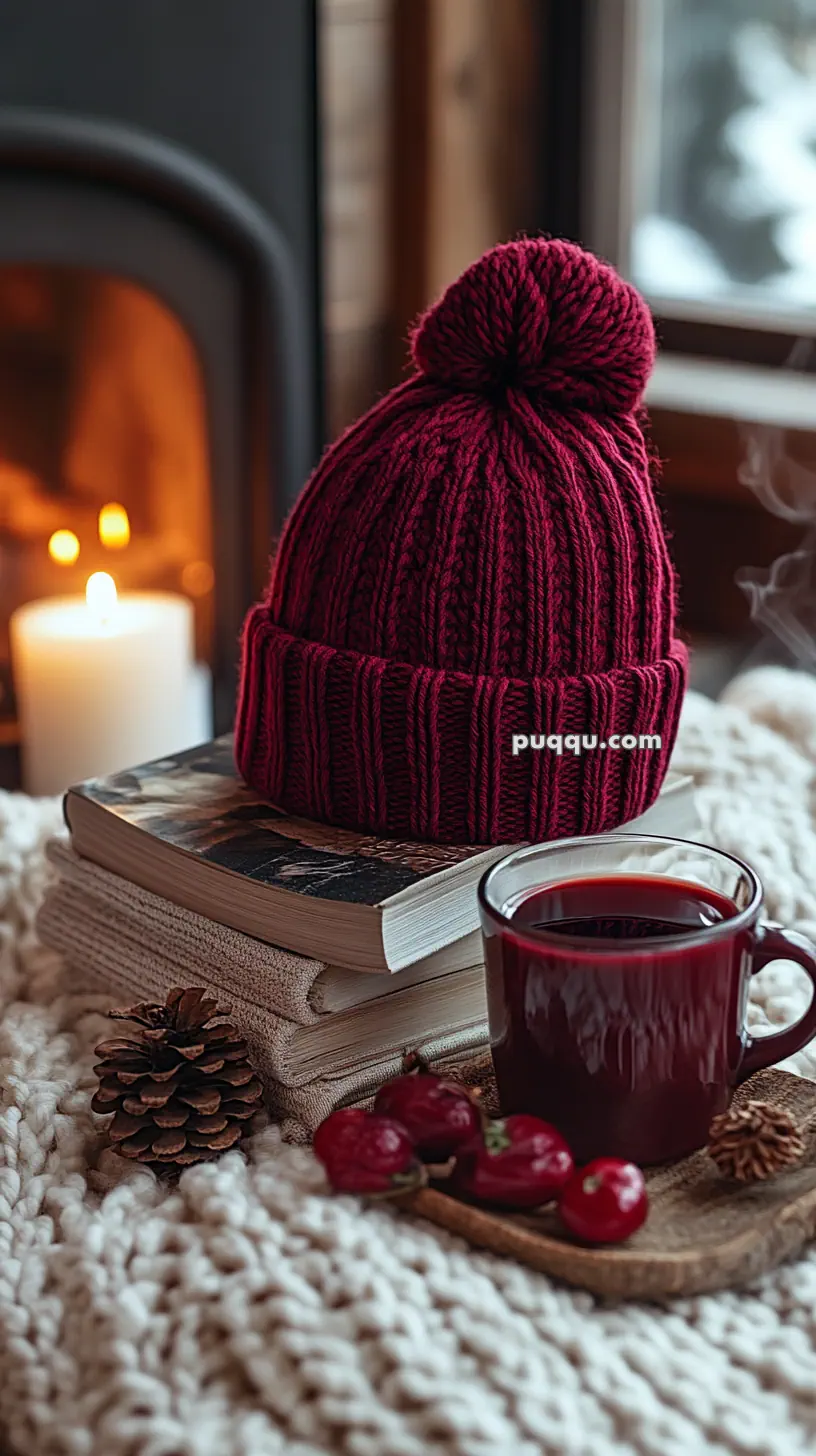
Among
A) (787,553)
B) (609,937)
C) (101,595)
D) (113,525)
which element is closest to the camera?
(609,937)

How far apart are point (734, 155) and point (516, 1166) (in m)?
1.38

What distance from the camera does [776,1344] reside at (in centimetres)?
54

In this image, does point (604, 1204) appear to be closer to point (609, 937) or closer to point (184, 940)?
point (609, 937)

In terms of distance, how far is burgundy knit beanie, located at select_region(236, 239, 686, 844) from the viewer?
70 cm

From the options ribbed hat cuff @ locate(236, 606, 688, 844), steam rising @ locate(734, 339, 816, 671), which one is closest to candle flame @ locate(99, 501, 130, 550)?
steam rising @ locate(734, 339, 816, 671)

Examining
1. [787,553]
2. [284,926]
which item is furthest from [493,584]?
[787,553]

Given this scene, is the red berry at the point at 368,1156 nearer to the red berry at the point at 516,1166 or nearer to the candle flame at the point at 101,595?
the red berry at the point at 516,1166

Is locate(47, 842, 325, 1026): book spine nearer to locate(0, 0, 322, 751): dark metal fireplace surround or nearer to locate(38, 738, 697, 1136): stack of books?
locate(38, 738, 697, 1136): stack of books

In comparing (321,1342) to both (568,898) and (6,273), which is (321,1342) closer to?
(568,898)

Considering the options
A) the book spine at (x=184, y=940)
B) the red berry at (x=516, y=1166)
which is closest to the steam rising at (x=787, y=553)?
the book spine at (x=184, y=940)

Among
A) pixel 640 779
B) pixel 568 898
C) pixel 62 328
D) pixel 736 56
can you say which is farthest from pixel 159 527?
pixel 568 898

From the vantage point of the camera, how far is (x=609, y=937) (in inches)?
24.6

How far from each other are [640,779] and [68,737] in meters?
0.71

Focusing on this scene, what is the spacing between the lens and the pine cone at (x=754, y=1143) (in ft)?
1.90
